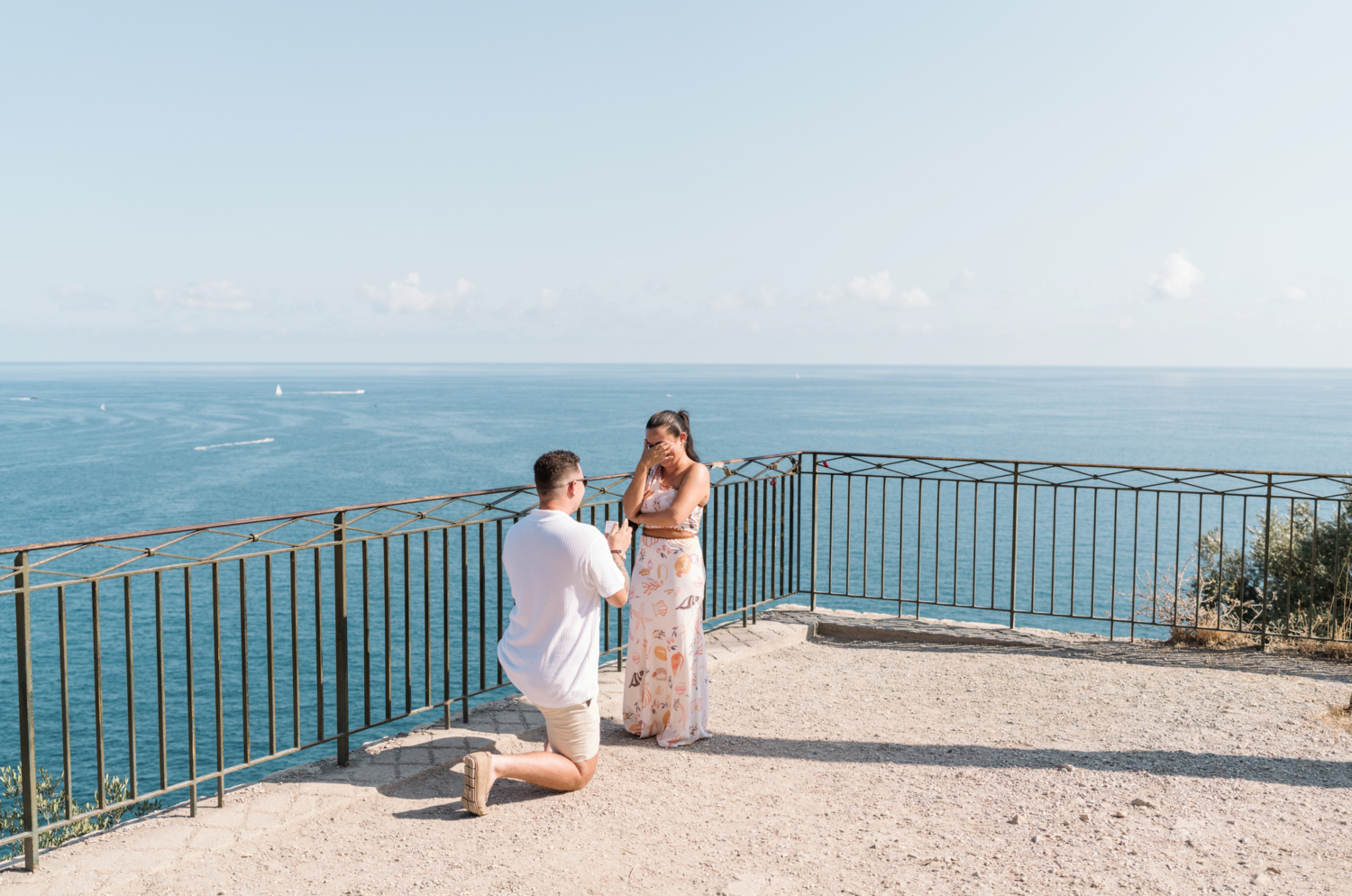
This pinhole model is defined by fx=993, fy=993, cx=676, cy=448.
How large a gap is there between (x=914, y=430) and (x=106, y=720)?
251ft

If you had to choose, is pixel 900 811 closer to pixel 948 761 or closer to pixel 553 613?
pixel 948 761

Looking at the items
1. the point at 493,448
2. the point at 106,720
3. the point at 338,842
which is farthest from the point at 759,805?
the point at 493,448

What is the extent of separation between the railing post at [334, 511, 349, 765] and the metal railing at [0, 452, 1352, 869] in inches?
0.8

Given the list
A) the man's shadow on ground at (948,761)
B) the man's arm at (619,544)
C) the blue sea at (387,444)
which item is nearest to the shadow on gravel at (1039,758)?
the man's shadow on ground at (948,761)

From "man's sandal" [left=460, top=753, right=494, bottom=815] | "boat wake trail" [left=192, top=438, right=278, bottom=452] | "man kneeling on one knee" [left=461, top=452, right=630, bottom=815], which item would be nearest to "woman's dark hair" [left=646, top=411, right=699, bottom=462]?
"man kneeling on one knee" [left=461, top=452, right=630, bottom=815]

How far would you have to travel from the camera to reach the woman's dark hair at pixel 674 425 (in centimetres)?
501

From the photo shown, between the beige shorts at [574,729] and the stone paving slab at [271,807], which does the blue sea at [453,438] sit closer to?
the stone paving slab at [271,807]

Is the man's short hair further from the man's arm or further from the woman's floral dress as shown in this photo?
the woman's floral dress

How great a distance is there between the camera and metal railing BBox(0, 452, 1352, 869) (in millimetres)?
4555

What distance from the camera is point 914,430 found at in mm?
91812

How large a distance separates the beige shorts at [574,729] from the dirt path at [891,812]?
219 mm

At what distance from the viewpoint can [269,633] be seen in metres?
4.74

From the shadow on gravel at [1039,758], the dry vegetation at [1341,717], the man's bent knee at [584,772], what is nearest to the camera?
the man's bent knee at [584,772]

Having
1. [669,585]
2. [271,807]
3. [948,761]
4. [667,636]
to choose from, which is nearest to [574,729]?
[667,636]
